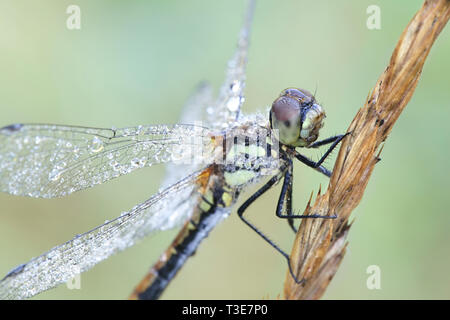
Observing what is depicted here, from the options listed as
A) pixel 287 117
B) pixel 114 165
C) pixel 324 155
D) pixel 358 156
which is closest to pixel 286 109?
pixel 287 117

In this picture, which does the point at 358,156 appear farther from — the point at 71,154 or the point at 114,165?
the point at 71,154

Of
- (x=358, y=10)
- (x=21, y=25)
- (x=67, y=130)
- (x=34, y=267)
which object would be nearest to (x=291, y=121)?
(x=67, y=130)

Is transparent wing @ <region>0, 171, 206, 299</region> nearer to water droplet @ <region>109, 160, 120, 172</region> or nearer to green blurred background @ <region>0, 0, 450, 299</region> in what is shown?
water droplet @ <region>109, 160, 120, 172</region>

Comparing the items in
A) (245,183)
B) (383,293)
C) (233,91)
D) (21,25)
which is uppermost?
(21,25)

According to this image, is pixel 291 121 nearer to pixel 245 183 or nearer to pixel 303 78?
pixel 245 183

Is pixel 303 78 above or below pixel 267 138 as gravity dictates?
above

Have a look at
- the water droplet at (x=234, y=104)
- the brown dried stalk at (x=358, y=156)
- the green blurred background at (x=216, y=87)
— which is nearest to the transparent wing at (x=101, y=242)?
the water droplet at (x=234, y=104)
